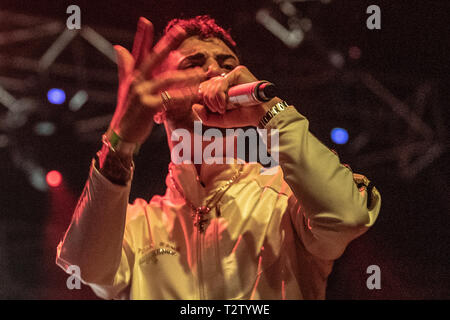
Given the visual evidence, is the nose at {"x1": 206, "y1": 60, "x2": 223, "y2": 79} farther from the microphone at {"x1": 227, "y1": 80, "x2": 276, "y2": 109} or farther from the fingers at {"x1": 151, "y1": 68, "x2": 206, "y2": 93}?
the microphone at {"x1": 227, "y1": 80, "x2": 276, "y2": 109}

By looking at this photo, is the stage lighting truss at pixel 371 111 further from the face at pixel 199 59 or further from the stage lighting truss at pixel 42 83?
the stage lighting truss at pixel 42 83

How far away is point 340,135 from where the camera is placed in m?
1.75

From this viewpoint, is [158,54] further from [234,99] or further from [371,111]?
[371,111]

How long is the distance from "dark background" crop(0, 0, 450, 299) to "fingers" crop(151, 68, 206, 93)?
1.80ft

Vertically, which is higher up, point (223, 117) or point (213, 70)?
point (213, 70)

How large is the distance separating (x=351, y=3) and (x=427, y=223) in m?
0.81

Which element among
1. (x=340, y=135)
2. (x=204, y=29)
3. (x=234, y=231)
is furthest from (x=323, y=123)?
(x=234, y=231)

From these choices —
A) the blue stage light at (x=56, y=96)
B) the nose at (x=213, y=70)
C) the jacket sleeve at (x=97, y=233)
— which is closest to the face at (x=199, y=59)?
the nose at (x=213, y=70)

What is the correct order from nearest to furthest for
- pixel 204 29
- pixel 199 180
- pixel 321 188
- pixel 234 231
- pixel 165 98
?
pixel 321 188
pixel 165 98
pixel 234 231
pixel 199 180
pixel 204 29

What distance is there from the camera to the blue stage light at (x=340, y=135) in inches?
68.6

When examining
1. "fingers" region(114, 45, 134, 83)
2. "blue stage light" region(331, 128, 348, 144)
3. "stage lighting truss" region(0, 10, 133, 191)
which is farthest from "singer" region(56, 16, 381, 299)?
"stage lighting truss" region(0, 10, 133, 191)

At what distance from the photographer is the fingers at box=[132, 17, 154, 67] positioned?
109 centimetres

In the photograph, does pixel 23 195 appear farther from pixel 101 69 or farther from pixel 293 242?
pixel 293 242

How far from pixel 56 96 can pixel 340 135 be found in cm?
112
